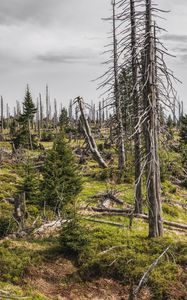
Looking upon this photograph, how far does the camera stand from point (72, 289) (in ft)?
37.7

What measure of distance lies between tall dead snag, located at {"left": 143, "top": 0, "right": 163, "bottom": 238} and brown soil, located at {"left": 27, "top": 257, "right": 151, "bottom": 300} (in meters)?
3.70

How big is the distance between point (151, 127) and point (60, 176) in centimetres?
850

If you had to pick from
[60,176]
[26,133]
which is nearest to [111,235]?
[60,176]

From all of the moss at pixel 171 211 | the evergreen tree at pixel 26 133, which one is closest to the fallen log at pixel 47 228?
the moss at pixel 171 211

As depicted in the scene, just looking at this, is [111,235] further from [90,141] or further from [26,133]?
[26,133]

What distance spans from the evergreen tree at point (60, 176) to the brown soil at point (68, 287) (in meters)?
7.27

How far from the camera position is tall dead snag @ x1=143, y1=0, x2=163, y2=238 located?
45.6 ft

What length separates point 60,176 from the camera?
69.5ft

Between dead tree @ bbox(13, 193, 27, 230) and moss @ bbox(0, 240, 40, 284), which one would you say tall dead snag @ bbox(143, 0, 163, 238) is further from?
dead tree @ bbox(13, 193, 27, 230)

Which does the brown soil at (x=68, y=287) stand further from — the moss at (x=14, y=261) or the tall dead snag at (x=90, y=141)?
the tall dead snag at (x=90, y=141)

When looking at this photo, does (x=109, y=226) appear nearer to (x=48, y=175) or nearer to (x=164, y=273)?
(x=48, y=175)

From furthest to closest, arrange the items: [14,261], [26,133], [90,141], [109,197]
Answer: [26,133] < [109,197] < [90,141] < [14,261]

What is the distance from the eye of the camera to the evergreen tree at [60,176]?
1986cm

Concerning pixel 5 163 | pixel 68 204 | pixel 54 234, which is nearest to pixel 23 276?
pixel 54 234
